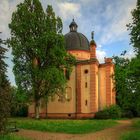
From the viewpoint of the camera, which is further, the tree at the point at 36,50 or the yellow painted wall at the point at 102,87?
the yellow painted wall at the point at 102,87

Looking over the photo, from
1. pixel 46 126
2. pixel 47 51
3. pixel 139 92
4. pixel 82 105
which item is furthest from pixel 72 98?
pixel 139 92

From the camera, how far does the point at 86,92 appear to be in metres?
54.8

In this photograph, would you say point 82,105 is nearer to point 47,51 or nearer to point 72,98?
point 72,98

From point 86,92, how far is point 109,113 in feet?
18.3

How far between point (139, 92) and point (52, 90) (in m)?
19.5

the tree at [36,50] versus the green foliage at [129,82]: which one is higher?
the tree at [36,50]

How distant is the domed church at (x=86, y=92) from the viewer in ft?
177

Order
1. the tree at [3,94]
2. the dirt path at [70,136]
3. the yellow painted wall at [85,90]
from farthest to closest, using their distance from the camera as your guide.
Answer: the yellow painted wall at [85,90] → the dirt path at [70,136] → the tree at [3,94]

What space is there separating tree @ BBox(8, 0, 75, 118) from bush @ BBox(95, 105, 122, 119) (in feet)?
26.5

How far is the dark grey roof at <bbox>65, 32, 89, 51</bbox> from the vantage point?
2391 inches

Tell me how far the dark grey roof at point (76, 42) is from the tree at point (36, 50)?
13503 millimetres

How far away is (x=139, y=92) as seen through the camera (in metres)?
28.6

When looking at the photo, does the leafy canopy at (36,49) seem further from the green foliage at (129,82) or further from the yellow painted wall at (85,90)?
the green foliage at (129,82)

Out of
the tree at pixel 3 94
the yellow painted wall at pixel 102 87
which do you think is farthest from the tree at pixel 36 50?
the tree at pixel 3 94
